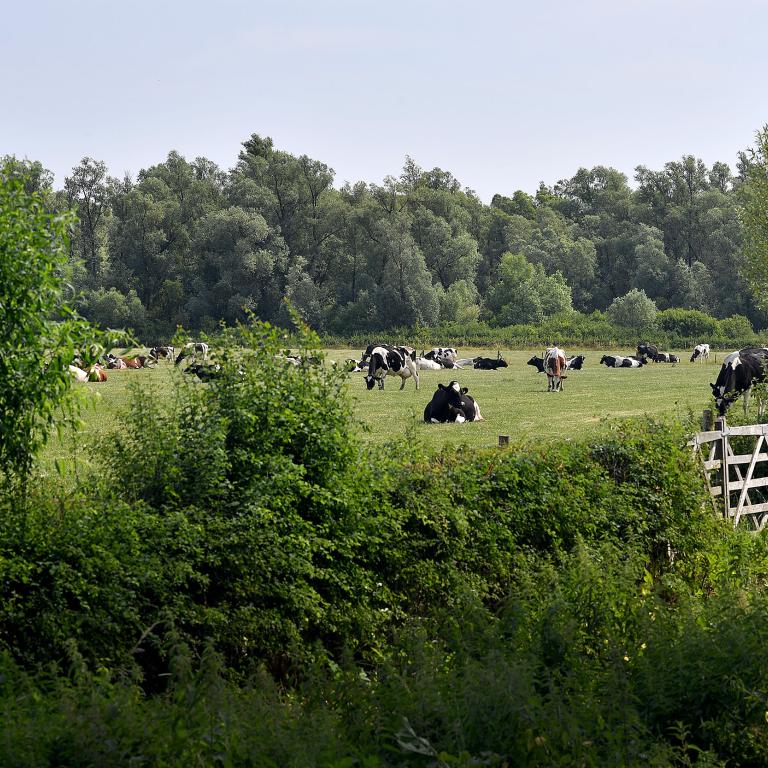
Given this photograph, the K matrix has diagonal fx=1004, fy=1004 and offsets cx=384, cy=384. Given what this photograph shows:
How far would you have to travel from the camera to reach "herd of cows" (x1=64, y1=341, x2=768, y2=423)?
10.3m

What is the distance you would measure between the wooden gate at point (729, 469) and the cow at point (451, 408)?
1112cm

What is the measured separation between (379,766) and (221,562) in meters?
3.31

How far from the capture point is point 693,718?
22.1 ft

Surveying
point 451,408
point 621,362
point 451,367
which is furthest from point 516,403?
point 621,362

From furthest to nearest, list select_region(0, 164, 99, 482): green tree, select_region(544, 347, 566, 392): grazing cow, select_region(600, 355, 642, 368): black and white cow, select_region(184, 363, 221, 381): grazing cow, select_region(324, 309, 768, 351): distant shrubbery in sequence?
select_region(324, 309, 768, 351): distant shrubbery
select_region(600, 355, 642, 368): black and white cow
select_region(544, 347, 566, 392): grazing cow
select_region(184, 363, 221, 381): grazing cow
select_region(0, 164, 99, 482): green tree

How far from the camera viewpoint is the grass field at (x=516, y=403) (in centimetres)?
1931

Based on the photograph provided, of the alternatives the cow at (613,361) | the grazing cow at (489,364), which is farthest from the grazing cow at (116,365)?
the cow at (613,361)

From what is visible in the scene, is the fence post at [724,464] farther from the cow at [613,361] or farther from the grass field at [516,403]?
the cow at [613,361]

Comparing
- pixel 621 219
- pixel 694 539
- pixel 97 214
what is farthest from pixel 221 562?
pixel 621 219

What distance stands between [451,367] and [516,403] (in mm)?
25343

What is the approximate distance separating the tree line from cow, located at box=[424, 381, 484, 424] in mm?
60963

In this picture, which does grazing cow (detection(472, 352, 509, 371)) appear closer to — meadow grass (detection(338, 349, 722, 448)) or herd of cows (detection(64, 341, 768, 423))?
herd of cows (detection(64, 341, 768, 423))

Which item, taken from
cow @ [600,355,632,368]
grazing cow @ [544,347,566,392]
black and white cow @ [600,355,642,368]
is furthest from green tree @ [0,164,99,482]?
cow @ [600,355,632,368]

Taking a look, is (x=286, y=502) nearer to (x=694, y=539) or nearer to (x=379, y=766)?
(x=379, y=766)
